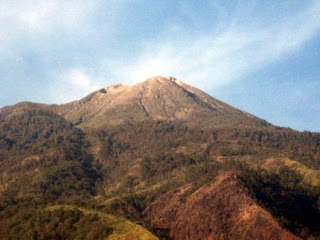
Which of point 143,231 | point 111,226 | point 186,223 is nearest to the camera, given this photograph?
point 143,231

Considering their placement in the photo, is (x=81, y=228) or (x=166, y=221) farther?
(x=166, y=221)

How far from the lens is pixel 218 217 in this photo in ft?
575

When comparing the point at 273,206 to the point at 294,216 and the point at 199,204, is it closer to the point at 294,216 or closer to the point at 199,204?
the point at 294,216

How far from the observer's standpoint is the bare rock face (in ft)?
542

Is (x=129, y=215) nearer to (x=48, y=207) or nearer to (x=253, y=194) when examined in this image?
(x=48, y=207)

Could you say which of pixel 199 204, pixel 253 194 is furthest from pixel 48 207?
pixel 253 194

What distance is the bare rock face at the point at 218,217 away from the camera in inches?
6506

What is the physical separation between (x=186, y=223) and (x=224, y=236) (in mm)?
18252

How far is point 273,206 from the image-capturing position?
617 ft

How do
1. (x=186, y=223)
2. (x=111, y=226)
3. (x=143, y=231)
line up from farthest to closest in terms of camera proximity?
(x=186, y=223) → (x=111, y=226) → (x=143, y=231)

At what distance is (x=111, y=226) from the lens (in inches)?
6403

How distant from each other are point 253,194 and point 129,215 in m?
48.8

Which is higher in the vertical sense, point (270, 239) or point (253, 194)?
point (253, 194)

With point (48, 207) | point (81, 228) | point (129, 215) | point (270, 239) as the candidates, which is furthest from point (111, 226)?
point (270, 239)
